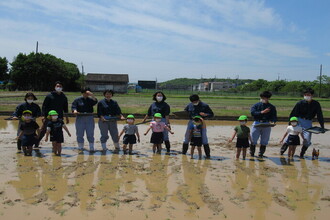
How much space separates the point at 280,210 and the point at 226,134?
7.93 meters

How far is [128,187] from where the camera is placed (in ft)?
17.0

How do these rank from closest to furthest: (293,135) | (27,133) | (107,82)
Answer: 1. (27,133)
2. (293,135)
3. (107,82)

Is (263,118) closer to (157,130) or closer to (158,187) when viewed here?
(157,130)

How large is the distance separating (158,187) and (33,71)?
57.5 metres

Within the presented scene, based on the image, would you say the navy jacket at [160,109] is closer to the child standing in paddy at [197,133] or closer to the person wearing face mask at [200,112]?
the person wearing face mask at [200,112]

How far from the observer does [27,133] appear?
7.63 meters

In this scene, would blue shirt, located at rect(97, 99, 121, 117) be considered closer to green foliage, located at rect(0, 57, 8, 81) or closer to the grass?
the grass

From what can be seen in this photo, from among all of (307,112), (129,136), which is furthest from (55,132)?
(307,112)

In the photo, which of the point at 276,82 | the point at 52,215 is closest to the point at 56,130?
the point at 52,215

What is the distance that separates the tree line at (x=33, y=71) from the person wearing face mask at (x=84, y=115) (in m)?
52.8

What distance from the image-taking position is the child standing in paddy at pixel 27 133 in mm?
7492

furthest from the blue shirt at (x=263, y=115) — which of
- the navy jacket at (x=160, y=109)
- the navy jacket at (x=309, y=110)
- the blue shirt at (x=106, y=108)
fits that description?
the blue shirt at (x=106, y=108)

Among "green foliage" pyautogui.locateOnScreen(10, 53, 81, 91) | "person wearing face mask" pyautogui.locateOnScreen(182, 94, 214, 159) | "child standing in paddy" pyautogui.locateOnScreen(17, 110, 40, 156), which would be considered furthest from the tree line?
"person wearing face mask" pyautogui.locateOnScreen(182, 94, 214, 159)

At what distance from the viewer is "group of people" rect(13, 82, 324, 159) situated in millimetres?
7727
